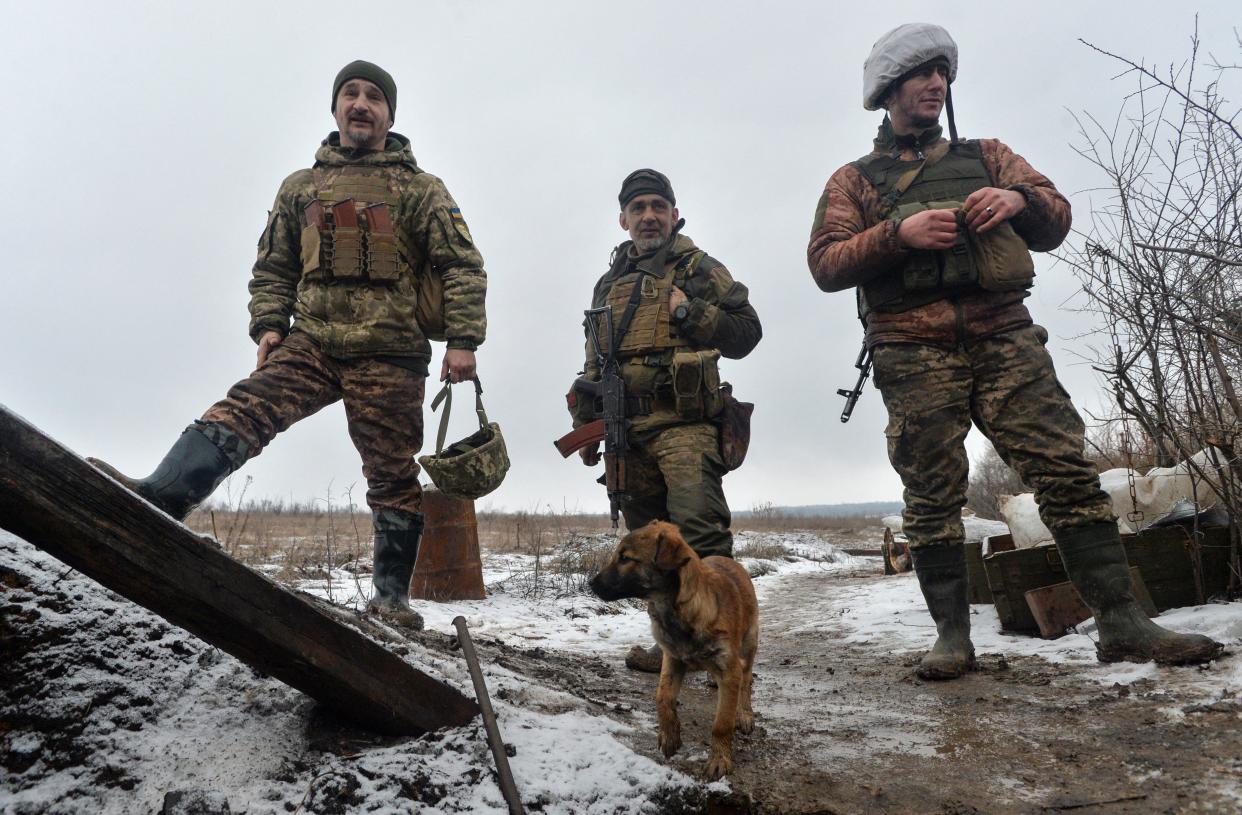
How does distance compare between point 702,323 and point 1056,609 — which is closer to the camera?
point 1056,609

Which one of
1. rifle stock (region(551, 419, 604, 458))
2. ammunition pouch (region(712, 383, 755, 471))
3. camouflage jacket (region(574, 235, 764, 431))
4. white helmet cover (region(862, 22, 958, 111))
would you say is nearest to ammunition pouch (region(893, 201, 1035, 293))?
white helmet cover (region(862, 22, 958, 111))

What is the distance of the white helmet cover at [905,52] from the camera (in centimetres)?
369

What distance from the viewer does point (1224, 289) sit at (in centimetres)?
359

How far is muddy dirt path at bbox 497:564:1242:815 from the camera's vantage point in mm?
2033

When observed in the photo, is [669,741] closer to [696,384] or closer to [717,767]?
[717,767]

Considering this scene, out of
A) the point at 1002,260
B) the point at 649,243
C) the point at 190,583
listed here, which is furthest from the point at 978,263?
the point at 190,583

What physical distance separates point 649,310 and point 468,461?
162 cm

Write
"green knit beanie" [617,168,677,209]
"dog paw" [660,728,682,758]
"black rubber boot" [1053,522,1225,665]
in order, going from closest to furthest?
"dog paw" [660,728,682,758], "black rubber boot" [1053,522,1225,665], "green knit beanie" [617,168,677,209]

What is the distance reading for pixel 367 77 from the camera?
3893 mm

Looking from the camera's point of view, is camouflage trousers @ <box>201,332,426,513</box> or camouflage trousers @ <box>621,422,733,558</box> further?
camouflage trousers @ <box>621,422,733,558</box>

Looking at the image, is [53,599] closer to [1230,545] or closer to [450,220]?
[450,220]

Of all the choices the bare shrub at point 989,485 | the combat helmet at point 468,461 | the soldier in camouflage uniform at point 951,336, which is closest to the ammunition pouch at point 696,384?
the soldier in camouflage uniform at point 951,336

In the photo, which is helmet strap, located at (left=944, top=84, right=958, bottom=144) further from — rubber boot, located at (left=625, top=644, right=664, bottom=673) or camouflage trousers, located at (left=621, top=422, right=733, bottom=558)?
rubber boot, located at (left=625, top=644, right=664, bottom=673)

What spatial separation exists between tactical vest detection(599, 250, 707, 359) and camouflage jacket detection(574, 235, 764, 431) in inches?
0.8
